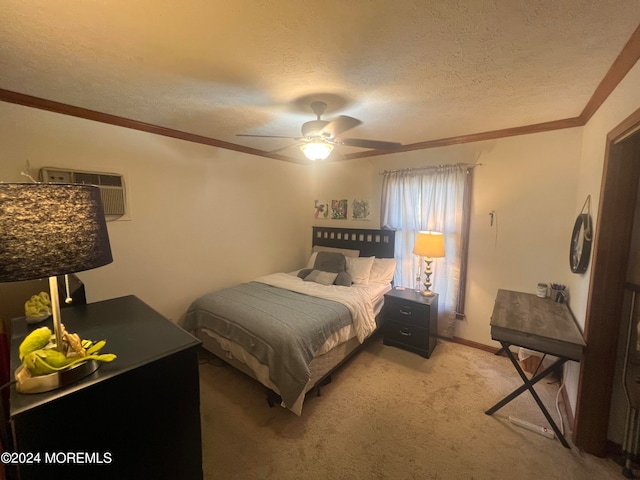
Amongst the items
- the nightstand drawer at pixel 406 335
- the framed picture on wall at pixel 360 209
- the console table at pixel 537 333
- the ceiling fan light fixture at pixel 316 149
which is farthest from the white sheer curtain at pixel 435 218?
the ceiling fan light fixture at pixel 316 149

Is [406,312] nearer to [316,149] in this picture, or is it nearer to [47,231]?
[316,149]

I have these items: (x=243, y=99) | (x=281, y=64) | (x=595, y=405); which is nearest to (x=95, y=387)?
(x=281, y=64)

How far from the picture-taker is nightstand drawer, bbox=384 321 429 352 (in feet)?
9.38

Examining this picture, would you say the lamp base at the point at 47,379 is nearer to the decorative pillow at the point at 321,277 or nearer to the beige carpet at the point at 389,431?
the beige carpet at the point at 389,431

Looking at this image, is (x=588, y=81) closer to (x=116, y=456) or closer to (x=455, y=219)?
(x=455, y=219)

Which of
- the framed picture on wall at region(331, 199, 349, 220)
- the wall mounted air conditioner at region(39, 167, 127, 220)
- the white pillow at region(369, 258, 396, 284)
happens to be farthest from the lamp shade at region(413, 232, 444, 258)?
the wall mounted air conditioner at region(39, 167, 127, 220)

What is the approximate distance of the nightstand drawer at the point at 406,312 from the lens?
2.85 metres

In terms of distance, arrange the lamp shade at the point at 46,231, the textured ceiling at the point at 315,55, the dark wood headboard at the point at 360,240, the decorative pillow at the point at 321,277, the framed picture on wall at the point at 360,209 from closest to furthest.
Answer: the lamp shade at the point at 46,231 < the textured ceiling at the point at 315,55 < the decorative pillow at the point at 321,277 < the dark wood headboard at the point at 360,240 < the framed picture on wall at the point at 360,209

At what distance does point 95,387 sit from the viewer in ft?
3.17

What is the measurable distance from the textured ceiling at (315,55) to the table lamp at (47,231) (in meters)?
0.91

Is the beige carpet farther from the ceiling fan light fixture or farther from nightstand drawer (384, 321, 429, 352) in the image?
the ceiling fan light fixture

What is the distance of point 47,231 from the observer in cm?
83

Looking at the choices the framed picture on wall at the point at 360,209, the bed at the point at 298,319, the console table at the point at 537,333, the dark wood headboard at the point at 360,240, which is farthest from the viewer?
the framed picture on wall at the point at 360,209

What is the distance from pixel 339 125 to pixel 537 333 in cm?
199
